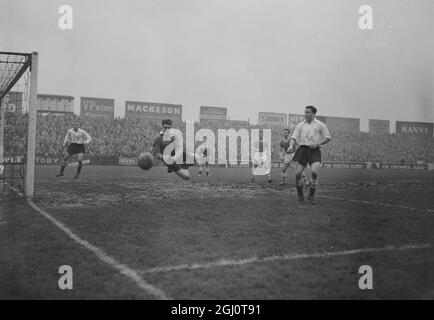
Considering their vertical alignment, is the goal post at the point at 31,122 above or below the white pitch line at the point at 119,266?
above

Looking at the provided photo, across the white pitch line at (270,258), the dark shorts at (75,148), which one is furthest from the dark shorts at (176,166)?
the white pitch line at (270,258)

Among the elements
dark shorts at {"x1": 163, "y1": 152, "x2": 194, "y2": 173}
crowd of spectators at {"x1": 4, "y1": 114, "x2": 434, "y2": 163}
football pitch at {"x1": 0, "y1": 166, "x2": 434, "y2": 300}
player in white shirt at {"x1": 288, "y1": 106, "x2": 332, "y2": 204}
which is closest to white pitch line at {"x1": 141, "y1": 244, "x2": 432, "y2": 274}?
football pitch at {"x1": 0, "y1": 166, "x2": 434, "y2": 300}

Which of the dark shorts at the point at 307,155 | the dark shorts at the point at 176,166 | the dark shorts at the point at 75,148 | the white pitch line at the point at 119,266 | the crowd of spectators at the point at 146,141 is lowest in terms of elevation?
the white pitch line at the point at 119,266

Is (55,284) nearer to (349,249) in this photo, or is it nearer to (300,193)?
(349,249)

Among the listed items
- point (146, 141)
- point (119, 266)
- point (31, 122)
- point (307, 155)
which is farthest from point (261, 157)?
point (146, 141)

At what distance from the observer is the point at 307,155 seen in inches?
360

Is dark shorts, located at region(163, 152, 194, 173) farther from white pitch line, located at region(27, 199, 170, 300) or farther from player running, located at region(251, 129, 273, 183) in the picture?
player running, located at region(251, 129, 273, 183)

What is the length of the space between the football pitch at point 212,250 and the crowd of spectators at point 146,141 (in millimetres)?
14635

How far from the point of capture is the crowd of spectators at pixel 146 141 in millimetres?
33469

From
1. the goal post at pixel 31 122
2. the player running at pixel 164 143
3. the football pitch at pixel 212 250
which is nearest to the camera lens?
the football pitch at pixel 212 250

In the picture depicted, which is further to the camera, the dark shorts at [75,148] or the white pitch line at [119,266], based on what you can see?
the dark shorts at [75,148]

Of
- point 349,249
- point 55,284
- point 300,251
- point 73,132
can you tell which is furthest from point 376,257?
point 73,132

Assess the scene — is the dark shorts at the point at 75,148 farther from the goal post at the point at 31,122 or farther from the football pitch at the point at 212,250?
the football pitch at the point at 212,250

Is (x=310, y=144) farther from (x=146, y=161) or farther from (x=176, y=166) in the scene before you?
(x=146, y=161)
